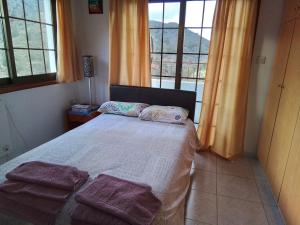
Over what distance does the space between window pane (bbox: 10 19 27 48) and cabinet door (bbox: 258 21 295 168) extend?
2.97 m

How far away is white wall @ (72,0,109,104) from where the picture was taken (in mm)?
3065

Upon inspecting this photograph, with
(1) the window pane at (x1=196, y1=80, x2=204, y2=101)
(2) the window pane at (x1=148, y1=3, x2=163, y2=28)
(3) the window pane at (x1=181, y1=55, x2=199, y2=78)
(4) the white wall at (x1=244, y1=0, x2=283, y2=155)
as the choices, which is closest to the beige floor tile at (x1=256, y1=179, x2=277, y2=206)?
(4) the white wall at (x1=244, y1=0, x2=283, y2=155)

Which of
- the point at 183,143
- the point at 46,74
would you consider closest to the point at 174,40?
the point at 183,143

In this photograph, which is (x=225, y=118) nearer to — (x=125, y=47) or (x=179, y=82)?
(x=179, y=82)

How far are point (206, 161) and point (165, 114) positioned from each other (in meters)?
0.91

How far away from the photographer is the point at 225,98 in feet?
8.79

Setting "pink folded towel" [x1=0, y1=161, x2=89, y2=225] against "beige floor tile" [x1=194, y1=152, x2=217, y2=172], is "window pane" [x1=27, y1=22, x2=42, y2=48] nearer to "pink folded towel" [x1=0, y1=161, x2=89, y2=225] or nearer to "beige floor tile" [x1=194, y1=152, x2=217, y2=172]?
"pink folded towel" [x1=0, y1=161, x2=89, y2=225]

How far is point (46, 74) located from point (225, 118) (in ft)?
8.29

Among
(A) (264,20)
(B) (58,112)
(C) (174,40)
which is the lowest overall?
(B) (58,112)

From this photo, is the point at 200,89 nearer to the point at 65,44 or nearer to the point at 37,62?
the point at 65,44

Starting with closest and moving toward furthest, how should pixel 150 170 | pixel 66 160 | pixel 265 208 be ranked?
1. pixel 150 170
2. pixel 66 160
3. pixel 265 208

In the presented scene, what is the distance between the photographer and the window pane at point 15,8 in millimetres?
2279

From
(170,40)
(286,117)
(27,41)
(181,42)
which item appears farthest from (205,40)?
(27,41)

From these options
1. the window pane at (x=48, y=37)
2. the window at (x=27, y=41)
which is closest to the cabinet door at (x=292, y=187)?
the window at (x=27, y=41)
